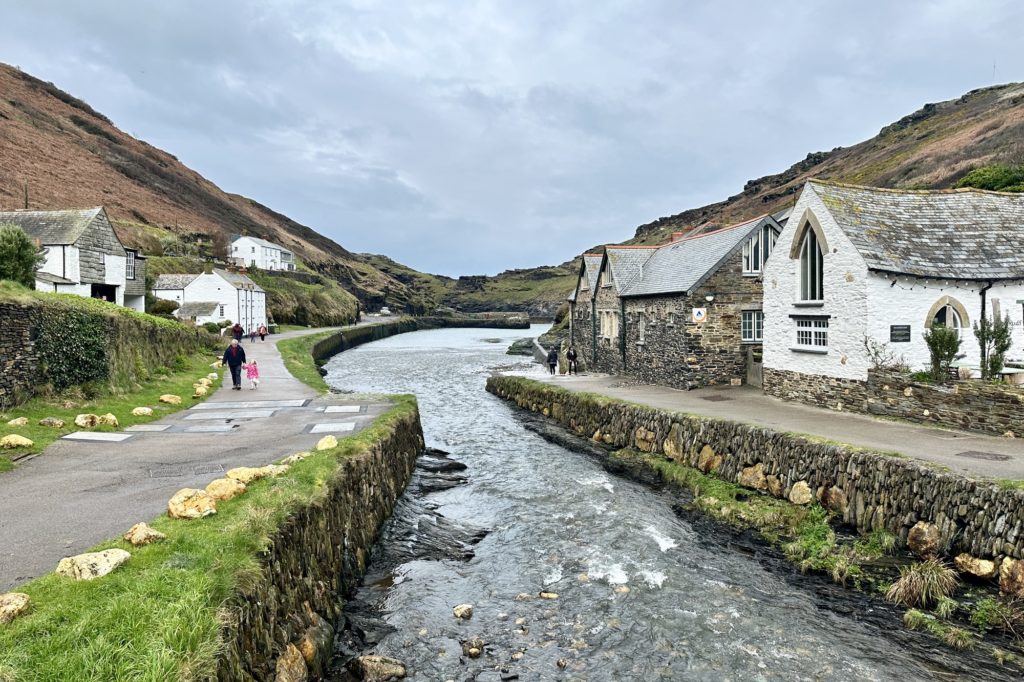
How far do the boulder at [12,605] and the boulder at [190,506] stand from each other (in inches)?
102

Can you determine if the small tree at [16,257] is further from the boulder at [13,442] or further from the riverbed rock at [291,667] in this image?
the riverbed rock at [291,667]

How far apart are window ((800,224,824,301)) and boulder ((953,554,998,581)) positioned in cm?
1099

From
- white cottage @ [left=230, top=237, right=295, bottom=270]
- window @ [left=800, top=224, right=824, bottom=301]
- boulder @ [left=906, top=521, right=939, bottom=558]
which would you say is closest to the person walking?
window @ [left=800, top=224, right=824, bottom=301]

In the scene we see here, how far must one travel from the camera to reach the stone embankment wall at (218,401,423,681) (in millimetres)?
6176

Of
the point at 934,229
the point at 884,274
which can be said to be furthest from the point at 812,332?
the point at 934,229

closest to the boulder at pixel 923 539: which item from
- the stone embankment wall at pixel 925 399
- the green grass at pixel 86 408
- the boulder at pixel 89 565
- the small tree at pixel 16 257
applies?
the stone embankment wall at pixel 925 399

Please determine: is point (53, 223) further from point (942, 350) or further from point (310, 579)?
point (942, 350)

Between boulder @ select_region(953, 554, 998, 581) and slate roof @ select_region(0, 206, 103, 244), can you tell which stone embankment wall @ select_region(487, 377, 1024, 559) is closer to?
boulder @ select_region(953, 554, 998, 581)

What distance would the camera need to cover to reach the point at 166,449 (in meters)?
12.9

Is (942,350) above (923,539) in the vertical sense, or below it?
above

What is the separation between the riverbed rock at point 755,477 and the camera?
14828 mm

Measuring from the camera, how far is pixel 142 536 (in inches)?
280

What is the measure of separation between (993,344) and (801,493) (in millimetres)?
8168

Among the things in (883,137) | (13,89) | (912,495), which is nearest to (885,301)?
(912,495)
